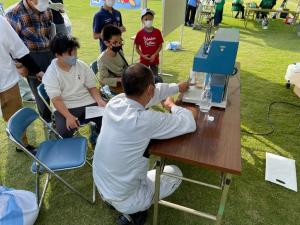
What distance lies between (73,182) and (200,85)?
56.3 inches

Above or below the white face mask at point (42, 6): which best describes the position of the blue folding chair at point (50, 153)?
below

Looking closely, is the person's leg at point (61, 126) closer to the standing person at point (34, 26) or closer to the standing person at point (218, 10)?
the standing person at point (34, 26)

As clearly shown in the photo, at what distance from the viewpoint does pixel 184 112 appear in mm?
1645

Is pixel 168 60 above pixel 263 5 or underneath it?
underneath

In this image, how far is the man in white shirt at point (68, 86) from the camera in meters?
2.20

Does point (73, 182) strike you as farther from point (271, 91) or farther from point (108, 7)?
point (271, 91)

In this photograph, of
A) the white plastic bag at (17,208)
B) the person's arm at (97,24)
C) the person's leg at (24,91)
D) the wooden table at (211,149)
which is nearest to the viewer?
the wooden table at (211,149)

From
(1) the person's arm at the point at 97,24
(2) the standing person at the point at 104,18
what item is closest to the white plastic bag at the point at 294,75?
(2) the standing person at the point at 104,18

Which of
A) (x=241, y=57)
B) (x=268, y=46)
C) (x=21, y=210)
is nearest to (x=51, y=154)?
(x=21, y=210)

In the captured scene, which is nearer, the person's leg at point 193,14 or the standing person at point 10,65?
the standing person at point 10,65

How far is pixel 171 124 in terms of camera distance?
1.54 metres

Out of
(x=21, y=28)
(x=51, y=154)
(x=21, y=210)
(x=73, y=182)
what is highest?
(x=21, y=28)

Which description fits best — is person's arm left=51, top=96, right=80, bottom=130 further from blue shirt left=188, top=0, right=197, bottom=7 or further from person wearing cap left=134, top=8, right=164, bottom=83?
blue shirt left=188, top=0, right=197, bottom=7

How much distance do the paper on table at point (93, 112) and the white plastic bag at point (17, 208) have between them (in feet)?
2.65
